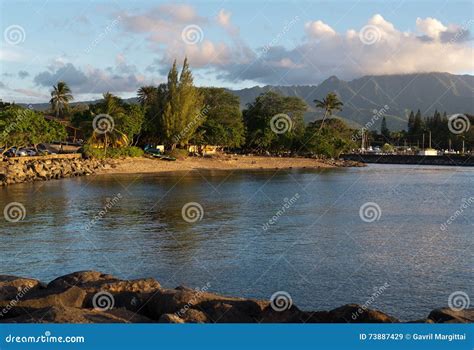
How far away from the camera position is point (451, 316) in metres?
11.7

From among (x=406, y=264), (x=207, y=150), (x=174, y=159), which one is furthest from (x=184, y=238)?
(x=207, y=150)

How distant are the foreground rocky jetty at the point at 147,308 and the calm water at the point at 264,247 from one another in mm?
3161

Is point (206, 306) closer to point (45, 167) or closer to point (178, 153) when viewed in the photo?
point (45, 167)

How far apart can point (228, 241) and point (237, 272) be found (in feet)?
19.5

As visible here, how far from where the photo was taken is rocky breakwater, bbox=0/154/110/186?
60.1 meters

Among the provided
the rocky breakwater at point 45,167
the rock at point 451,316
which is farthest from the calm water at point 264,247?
the rocky breakwater at point 45,167

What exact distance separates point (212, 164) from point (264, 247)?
75462mm

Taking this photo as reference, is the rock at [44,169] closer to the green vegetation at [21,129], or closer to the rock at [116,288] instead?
the green vegetation at [21,129]

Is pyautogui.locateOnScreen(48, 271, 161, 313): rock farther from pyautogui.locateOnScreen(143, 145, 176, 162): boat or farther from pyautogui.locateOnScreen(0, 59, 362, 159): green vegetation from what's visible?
pyautogui.locateOnScreen(143, 145, 176, 162): boat

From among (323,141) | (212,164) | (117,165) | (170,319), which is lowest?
(212,164)

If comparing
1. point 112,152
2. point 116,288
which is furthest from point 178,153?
point 116,288

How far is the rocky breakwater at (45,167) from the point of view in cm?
6012

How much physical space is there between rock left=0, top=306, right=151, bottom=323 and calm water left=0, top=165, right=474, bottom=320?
572 cm

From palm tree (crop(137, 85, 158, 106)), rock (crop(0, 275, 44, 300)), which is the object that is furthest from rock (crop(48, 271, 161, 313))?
palm tree (crop(137, 85, 158, 106))
